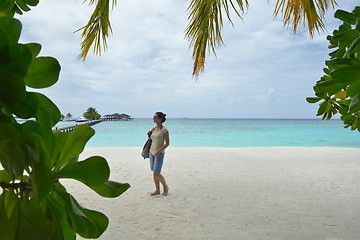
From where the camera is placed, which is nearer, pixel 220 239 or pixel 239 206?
pixel 220 239

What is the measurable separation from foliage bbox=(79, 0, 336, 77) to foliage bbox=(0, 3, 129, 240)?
3.57 meters

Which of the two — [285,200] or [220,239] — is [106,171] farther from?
[285,200]

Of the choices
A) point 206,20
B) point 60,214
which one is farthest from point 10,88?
point 206,20

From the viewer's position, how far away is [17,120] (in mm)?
300

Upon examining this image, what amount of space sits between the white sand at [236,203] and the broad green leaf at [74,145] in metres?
2.74

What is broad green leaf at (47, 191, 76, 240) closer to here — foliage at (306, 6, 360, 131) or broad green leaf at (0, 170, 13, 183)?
broad green leaf at (0, 170, 13, 183)

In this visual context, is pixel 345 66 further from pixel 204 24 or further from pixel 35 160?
pixel 204 24

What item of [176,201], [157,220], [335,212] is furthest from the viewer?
[176,201]

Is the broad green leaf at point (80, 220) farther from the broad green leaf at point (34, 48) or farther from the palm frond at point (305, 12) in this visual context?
the palm frond at point (305, 12)

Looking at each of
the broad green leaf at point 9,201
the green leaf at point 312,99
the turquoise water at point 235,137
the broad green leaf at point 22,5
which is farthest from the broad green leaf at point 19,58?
the turquoise water at point 235,137

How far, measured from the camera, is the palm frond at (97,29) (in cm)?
369

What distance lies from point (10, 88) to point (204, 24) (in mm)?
3783

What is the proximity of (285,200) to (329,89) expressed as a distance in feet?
12.5

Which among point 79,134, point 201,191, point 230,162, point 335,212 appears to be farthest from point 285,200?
point 79,134
